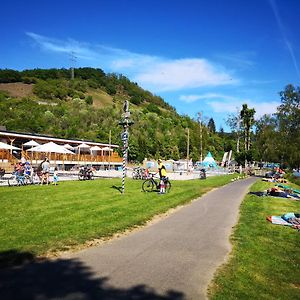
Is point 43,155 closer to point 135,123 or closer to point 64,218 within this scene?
point 64,218

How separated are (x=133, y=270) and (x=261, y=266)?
2.46 meters

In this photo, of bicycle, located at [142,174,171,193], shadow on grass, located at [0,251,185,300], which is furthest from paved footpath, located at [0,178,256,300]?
bicycle, located at [142,174,171,193]

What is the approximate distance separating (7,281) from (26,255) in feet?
4.08

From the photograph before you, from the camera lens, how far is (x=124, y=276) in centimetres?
581

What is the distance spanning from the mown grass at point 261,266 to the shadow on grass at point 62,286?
1.00 meters

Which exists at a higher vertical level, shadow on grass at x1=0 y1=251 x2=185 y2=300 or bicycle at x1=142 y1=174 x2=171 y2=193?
bicycle at x1=142 y1=174 x2=171 y2=193

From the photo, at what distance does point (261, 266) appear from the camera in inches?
268

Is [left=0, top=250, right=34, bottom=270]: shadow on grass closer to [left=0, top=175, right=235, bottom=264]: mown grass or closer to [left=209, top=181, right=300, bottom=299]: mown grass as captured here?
[left=0, top=175, right=235, bottom=264]: mown grass

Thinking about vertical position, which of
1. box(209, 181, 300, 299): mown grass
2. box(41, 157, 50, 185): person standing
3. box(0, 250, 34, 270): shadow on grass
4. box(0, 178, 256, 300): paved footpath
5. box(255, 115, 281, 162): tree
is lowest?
box(209, 181, 300, 299): mown grass

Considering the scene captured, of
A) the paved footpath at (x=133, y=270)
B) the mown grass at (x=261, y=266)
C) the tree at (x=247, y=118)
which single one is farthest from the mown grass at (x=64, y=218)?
the tree at (x=247, y=118)

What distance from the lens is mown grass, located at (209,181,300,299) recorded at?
549 centimetres

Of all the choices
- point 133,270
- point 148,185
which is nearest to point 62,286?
point 133,270

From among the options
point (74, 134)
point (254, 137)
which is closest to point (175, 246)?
point (74, 134)

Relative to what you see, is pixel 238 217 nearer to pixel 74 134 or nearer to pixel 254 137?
pixel 74 134
